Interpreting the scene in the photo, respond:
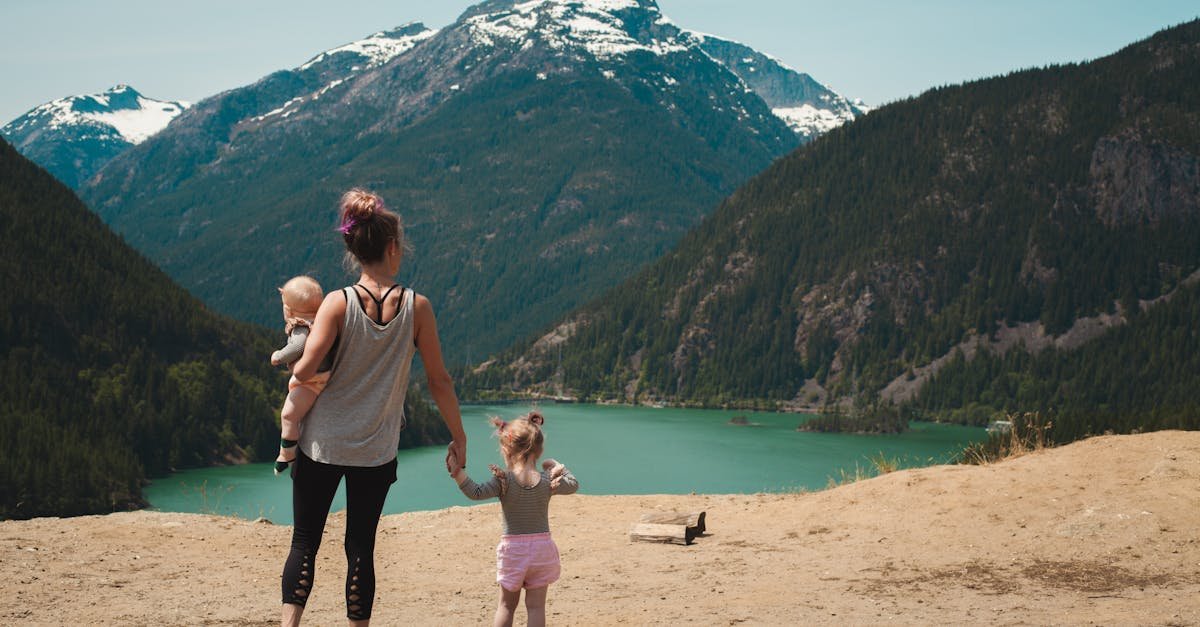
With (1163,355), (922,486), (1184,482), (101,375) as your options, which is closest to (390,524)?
(922,486)

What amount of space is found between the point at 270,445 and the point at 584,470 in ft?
88.7

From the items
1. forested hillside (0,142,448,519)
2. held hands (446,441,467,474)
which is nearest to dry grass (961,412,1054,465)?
held hands (446,441,467,474)

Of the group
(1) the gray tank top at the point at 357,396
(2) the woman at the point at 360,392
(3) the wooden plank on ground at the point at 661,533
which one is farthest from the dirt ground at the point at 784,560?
(1) the gray tank top at the point at 357,396

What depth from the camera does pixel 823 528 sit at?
18.2 m

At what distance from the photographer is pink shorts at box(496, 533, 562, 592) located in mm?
10320

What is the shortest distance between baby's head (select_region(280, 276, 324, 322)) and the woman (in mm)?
418

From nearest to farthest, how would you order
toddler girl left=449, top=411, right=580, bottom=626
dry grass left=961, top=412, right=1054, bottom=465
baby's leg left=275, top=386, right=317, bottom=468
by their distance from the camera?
1. baby's leg left=275, top=386, right=317, bottom=468
2. toddler girl left=449, top=411, right=580, bottom=626
3. dry grass left=961, top=412, right=1054, bottom=465

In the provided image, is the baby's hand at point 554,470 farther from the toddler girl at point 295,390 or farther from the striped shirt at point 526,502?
the toddler girl at point 295,390

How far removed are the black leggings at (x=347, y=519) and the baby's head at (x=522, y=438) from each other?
1160 mm

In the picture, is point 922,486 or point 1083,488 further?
point 922,486

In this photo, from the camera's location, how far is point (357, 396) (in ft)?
29.5

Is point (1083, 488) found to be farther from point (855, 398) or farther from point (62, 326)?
point (855, 398)

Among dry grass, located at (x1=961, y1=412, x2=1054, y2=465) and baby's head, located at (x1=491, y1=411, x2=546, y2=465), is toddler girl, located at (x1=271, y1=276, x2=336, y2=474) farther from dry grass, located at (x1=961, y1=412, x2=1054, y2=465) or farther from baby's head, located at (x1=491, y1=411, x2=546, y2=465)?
dry grass, located at (x1=961, y1=412, x2=1054, y2=465)

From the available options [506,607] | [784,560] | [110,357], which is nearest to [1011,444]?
[784,560]
